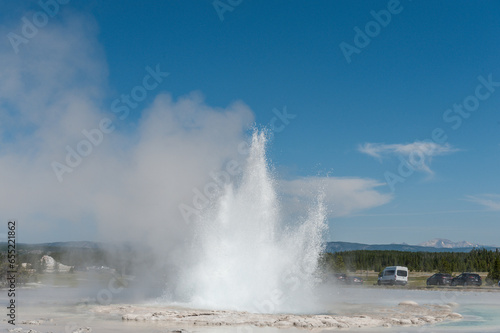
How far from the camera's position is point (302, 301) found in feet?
87.6

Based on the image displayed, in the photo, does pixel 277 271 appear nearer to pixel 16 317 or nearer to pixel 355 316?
pixel 355 316

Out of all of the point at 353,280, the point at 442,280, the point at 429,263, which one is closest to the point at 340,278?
the point at 353,280

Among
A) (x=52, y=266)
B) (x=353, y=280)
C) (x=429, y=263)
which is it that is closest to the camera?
(x=353, y=280)

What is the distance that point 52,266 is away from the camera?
184 ft

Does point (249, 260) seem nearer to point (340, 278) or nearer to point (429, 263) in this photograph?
point (340, 278)

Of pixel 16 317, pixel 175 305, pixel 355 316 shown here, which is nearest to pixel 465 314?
pixel 355 316

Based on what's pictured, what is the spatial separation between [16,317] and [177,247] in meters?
11.6

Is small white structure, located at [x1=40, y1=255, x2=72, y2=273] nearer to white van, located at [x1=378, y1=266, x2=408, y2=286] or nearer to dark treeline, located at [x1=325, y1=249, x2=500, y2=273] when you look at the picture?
dark treeline, located at [x1=325, y1=249, x2=500, y2=273]

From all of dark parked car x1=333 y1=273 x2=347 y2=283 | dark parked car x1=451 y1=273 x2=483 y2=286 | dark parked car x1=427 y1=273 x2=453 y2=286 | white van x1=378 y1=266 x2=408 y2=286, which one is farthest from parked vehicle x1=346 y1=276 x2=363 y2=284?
dark parked car x1=451 y1=273 x2=483 y2=286

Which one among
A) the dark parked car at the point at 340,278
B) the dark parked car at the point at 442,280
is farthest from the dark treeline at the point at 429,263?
the dark parked car at the point at 442,280

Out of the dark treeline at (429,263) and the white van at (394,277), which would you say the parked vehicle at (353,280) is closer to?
the white van at (394,277)

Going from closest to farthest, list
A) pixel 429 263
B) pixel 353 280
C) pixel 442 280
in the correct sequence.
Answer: pixel 442 280 < pixel 353 280 < pixel 429 263

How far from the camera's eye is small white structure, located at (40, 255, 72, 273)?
5374 cm

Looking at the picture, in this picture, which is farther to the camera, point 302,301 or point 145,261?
point 145,261
